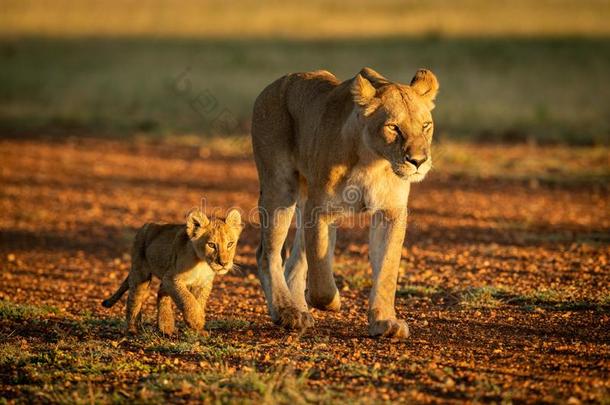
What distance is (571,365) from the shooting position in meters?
6.14

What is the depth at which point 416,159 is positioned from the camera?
21.1 ft

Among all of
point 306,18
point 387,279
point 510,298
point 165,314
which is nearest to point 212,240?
point 165,314

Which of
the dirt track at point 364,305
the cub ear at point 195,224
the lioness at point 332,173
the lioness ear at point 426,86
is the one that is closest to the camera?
the dirt track at point 364,305

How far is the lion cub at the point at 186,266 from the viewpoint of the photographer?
23.5 ft

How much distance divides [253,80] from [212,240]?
76.8 ft

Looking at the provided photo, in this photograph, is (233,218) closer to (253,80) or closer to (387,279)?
(387,279)

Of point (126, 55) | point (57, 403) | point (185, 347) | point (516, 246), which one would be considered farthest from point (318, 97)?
point (126, 55)

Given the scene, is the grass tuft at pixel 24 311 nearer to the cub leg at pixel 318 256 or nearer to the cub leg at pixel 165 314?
the cub leg at pixel 165 314

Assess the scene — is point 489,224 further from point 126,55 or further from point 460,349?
point 126,55

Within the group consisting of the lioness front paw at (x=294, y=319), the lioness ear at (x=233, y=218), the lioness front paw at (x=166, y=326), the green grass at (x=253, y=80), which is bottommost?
the lioness front paw at (x=166, y=326)

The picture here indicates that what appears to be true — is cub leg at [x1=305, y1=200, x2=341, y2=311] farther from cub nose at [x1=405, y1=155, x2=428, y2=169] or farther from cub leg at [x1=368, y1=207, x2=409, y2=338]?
cub nose at [x1=405, y1=155, x2=428, y2=169]

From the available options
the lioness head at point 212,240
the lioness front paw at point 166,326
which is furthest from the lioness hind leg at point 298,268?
the lioness front paw at point 166,326

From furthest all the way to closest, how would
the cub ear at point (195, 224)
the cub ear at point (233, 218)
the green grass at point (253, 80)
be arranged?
the green grass at point (253, 80) < the cub ear at point (233, 218) < the cub ear at point (195, 224)

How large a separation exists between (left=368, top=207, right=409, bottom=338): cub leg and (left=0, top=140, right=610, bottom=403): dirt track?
14 cm
